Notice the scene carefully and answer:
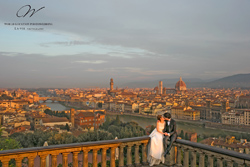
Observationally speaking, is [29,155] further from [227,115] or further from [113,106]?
[113,106]

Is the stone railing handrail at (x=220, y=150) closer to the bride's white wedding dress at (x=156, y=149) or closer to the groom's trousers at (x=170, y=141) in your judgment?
the groom's trousers at (x=170, y=141)

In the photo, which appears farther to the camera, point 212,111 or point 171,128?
point 212,111

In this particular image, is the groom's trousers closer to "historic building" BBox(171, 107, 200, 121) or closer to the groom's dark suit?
the groom's dark suit

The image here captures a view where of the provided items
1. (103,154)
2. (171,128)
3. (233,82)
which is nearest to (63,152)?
(103,154)

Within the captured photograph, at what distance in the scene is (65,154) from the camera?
1.78 meters

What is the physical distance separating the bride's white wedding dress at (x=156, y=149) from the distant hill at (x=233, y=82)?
8320 cm

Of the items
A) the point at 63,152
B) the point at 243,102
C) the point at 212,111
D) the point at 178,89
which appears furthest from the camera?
the point at 178,89

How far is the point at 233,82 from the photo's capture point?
8331 cm

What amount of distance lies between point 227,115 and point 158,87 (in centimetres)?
5426

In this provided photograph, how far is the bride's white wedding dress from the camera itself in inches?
84.0

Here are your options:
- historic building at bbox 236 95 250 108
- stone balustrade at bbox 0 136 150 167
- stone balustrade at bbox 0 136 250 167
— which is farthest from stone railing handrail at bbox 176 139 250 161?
historic building at bbox 236 95 250 108

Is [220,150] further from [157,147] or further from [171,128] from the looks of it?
[157,147]

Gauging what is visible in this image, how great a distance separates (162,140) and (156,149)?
3.8 inches

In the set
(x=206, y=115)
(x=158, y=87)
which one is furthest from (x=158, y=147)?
(x=158, y=87)
